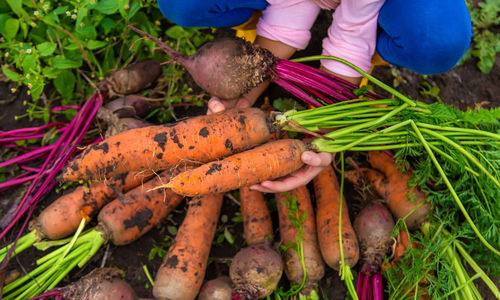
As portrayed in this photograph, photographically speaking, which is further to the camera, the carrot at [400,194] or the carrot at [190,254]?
the carrot at [400,194]

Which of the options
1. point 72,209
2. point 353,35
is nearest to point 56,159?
point 72,209

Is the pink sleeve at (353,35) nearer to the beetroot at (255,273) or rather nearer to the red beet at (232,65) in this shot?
the red beet at (232,65)

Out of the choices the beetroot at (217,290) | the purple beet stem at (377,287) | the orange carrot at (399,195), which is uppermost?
the orange carrot at (399,195)

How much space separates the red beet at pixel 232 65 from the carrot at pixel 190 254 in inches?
29.3

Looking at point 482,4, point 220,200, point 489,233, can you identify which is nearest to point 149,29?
point 220,200

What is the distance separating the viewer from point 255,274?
79.4 inches

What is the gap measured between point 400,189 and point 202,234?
1341mm

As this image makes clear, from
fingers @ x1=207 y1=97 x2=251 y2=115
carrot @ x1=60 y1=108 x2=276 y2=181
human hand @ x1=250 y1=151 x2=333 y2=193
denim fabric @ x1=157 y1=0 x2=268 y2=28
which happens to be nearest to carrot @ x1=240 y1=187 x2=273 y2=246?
human hand @ x1=250 y1=151 x2=333 y2=193

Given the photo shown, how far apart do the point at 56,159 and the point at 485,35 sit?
11.3ft

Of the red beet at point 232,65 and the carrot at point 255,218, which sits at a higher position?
the red beet at point 232,65

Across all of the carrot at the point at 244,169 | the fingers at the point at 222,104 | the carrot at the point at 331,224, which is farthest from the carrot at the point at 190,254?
the carrot at the point at 331,224

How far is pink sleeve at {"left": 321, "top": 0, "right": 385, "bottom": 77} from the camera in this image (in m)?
1.87

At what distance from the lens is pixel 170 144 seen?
6.39ft

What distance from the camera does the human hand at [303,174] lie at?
193 cm
